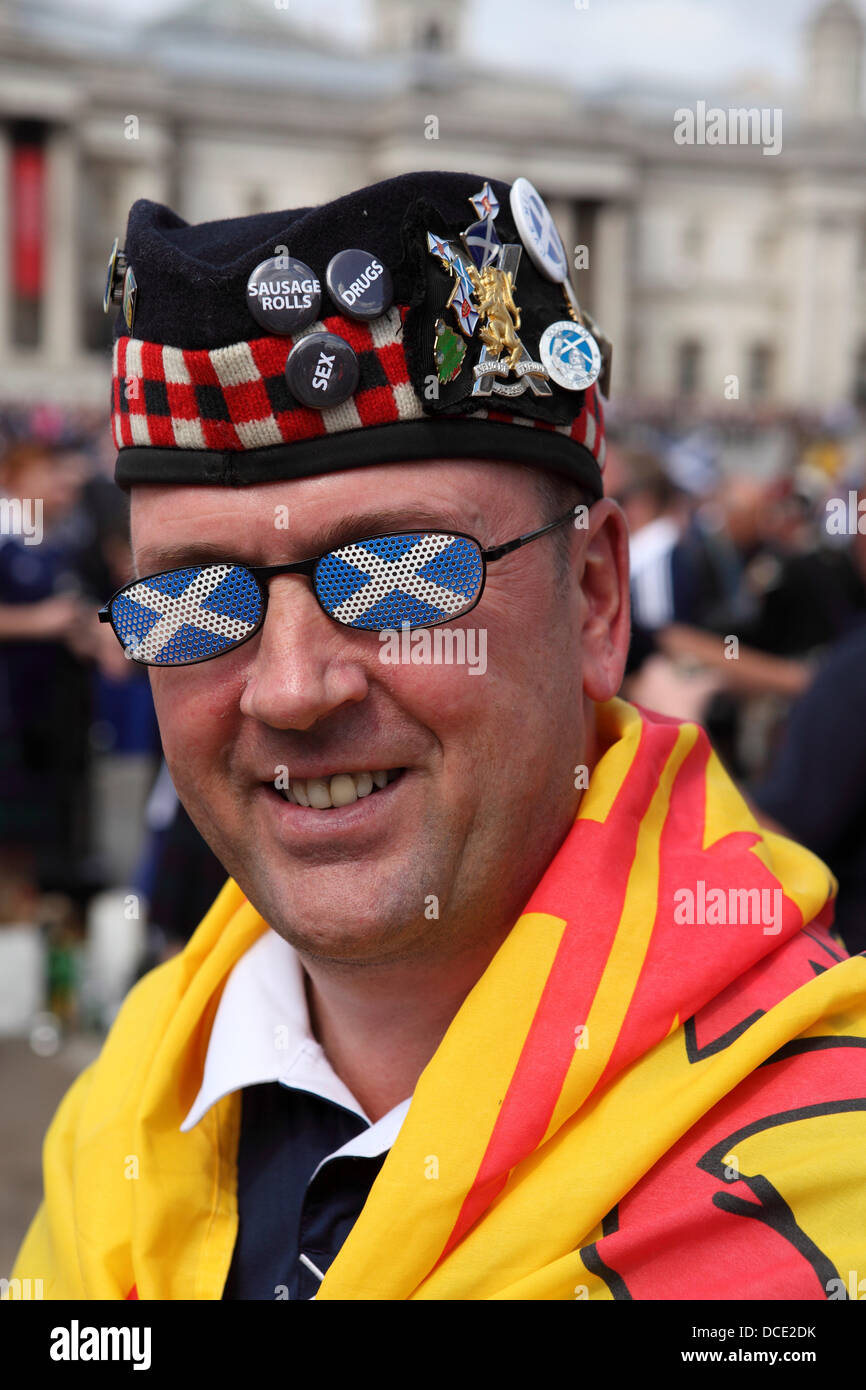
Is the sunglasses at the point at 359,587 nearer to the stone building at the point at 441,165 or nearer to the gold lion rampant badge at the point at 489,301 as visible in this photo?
the gold lion rampant badge at the point at 489,301

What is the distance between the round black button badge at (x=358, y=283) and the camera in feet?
4.18

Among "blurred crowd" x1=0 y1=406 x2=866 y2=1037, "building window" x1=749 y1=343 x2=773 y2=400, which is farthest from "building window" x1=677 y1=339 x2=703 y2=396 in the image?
"blurred crowd" x1=0 y1=406 x2=866 y2=1037

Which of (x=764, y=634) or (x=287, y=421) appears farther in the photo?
(x=764, y=634)

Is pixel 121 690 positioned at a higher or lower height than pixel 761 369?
lower

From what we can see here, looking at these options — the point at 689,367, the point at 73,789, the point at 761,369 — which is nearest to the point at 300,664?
the point at 73,789

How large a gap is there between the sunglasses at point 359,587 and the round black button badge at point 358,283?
210 millimetres

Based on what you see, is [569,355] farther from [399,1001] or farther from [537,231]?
[399,1001]

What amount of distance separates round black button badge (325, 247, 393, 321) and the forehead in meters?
0.15

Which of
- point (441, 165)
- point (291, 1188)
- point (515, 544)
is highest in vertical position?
point (441, 165)

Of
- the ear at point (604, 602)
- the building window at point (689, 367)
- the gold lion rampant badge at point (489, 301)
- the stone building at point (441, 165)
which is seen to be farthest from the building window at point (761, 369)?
the gold lion rampant badge at point (489, 301)

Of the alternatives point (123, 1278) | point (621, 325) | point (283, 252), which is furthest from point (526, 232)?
point (621, 325)

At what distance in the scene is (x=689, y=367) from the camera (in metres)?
51.9

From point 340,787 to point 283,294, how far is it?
0.46 m

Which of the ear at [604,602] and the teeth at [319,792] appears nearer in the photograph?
the teeth at [319,792]
